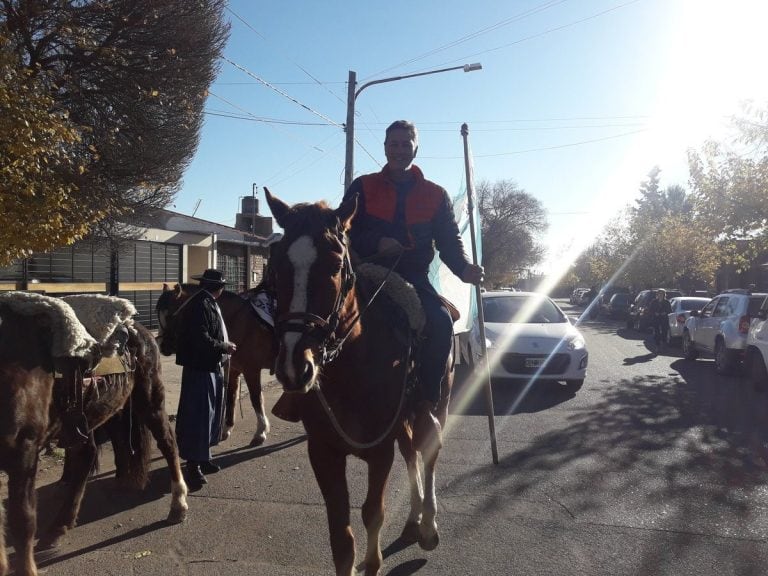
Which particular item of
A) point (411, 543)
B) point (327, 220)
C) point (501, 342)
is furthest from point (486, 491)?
point (501, 342)

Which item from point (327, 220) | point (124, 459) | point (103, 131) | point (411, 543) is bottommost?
point (411, 543)

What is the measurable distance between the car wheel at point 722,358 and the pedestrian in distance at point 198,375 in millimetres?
10909

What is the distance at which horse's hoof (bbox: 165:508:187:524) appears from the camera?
4.68m

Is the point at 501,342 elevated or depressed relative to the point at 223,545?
elevated

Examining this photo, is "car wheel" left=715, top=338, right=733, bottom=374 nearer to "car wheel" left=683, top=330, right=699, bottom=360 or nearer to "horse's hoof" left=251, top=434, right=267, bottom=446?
"car wheel" left=683, top=330, right=699, bottom=360

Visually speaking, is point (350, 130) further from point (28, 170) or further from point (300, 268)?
point (300, 268)

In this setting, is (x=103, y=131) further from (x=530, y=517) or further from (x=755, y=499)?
(x=755, y=499)

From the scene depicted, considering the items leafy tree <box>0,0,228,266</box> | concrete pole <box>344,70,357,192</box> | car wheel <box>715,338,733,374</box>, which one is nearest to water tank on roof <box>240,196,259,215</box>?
concrete pole <box>344,70,357,192</box>

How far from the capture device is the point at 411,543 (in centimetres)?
429

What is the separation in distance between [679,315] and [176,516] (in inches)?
681

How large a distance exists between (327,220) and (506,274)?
6161 cm

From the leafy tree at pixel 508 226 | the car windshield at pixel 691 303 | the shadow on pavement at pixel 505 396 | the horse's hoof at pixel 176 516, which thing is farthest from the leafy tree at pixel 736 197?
the leafy tree at pixel 508 226

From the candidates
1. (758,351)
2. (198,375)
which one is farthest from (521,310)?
(198,375)

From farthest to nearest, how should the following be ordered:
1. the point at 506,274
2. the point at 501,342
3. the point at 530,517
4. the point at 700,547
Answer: the point at 506,274 < the point at 501,342 < the point at 530,517 < the point at 700,547
